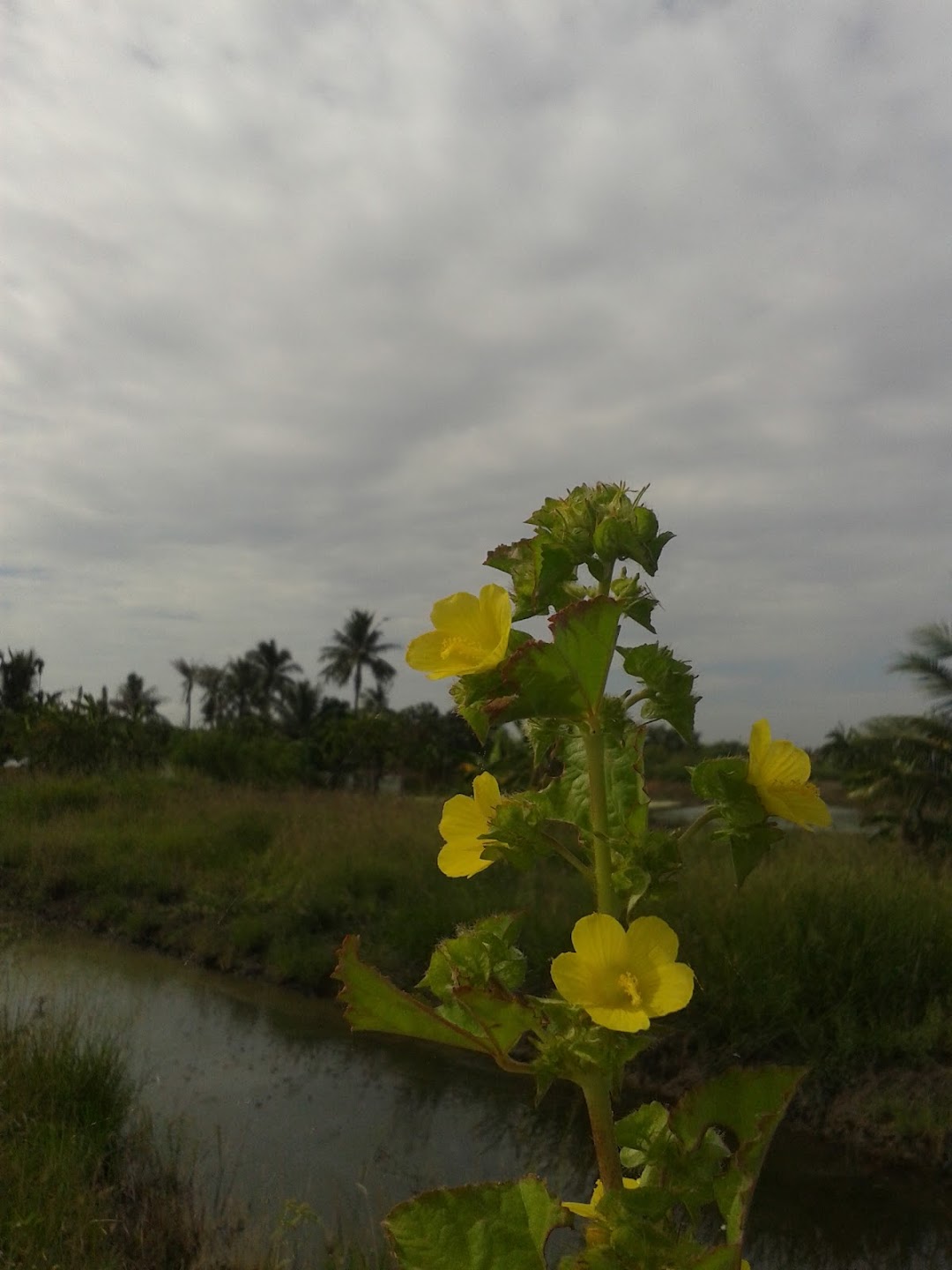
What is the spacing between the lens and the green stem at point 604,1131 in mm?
1063

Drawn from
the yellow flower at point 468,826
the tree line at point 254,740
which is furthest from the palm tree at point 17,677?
the yellow flower at point 468,826

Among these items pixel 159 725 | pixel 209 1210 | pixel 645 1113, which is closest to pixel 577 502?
pixel 645 1113

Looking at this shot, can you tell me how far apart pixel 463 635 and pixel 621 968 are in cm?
44

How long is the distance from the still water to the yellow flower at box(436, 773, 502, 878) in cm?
425

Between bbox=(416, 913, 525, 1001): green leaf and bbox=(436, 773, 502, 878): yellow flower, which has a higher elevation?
bbox=(436, 773, 502, 878): yellow flower

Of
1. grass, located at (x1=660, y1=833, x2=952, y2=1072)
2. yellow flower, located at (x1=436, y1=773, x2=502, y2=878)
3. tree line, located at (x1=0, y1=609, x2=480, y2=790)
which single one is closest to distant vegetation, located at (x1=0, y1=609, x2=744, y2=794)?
tree line, located at (x1=0, y1=609, x2=480, y2=790)

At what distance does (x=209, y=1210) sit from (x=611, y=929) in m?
5.21

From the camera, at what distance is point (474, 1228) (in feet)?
3.42

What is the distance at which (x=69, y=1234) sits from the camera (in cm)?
438

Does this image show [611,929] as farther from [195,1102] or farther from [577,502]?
[195,1102]

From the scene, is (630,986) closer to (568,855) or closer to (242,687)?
(568,855)

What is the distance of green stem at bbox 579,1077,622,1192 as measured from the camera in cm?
106

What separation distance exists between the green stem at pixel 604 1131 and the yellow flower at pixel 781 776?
38cm

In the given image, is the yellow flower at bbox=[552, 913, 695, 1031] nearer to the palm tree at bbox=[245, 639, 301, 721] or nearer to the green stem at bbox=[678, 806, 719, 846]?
the green stem at bbox=[678, 806, 719, 846]
